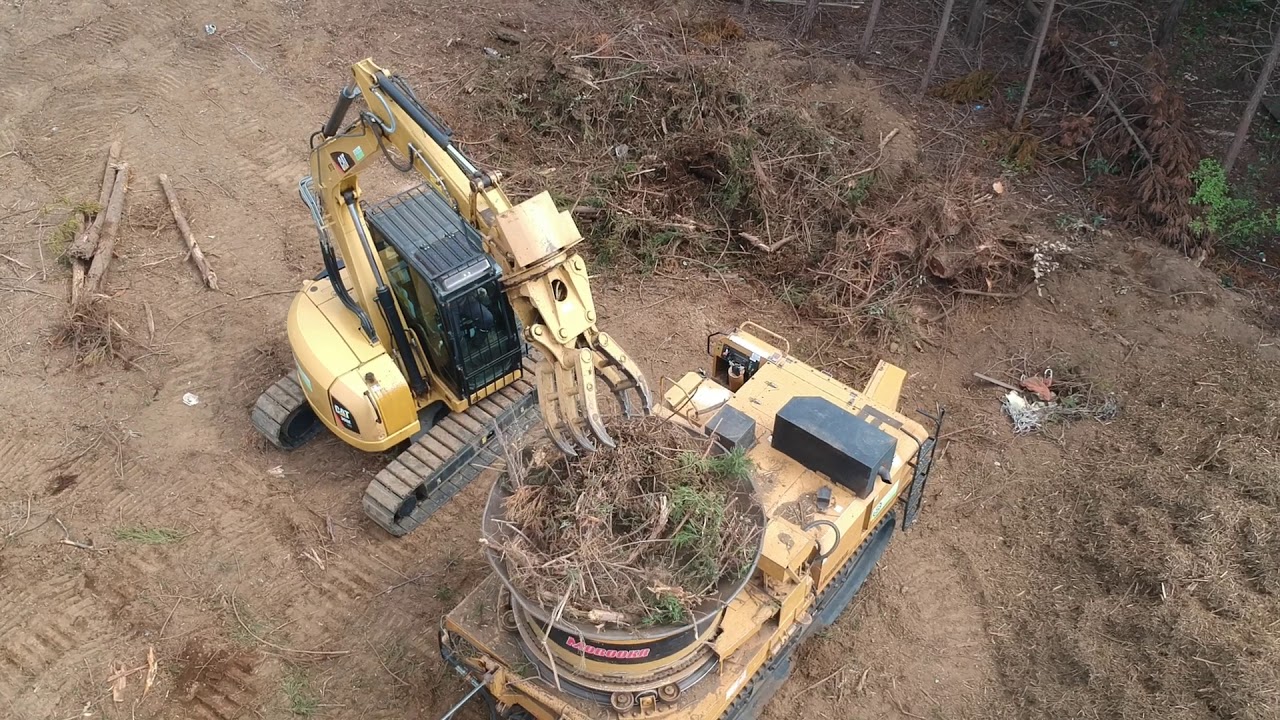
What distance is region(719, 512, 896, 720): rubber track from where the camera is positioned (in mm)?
6422

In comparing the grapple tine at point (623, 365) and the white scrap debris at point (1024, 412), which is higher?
the grapple tine at point (623, 365)

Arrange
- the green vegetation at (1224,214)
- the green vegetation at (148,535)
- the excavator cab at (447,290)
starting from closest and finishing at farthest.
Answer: the excavator cab at (447,290), the green vegetation at (148,535), the green vegetation at (1224,214)

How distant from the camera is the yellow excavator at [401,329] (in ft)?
23.8

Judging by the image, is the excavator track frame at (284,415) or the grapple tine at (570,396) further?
the excavator track frame at (284,415)

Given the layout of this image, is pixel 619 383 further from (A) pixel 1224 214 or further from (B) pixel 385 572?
(A) pixel 1224 214

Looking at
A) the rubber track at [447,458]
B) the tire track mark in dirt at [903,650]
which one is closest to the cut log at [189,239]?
the rubber track at [447,458]

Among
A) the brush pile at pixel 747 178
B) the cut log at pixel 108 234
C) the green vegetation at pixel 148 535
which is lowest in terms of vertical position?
the green vegetation at pixel 148 535

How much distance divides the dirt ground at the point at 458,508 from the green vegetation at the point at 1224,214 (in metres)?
0.77

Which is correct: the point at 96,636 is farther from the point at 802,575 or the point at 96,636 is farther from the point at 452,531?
the point at 802,575

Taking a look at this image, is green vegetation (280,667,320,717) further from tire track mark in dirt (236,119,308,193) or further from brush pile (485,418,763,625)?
tire track mark in dirt (236,119,308,193)

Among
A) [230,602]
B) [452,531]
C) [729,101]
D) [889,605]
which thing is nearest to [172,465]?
[230,602]

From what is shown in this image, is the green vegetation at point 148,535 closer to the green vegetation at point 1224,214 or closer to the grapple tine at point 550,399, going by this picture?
the grapple tine at point 550,399

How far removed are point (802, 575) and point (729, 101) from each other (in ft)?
26.4

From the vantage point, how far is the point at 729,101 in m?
12.4
